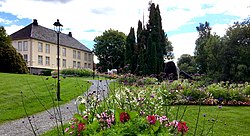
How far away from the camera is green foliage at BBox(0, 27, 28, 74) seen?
64.4 feet

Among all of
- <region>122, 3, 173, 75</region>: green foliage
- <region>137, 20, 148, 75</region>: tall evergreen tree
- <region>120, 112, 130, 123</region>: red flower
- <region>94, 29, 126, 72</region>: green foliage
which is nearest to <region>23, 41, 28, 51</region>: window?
<region>94, 29, 126, 72</region>: green foliage

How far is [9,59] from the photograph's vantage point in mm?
20031

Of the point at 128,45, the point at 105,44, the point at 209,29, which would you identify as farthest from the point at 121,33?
the point at 128,45

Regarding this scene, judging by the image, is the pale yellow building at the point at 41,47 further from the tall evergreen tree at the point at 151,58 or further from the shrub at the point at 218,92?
the shrub at the point at 218,92

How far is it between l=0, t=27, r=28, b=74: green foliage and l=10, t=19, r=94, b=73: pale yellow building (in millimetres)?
17589

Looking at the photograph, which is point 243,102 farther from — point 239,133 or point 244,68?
point 244,68

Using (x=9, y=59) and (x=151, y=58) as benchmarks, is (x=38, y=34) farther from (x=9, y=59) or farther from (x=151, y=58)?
(x=151, y=58)

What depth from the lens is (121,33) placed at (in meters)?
53.7

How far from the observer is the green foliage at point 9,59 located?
19.6m

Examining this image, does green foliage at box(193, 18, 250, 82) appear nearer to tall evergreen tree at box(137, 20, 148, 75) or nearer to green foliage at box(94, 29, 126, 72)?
tall evergreen tree at box(137, 20, 148, 75)

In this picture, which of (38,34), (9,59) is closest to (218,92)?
(9,59)

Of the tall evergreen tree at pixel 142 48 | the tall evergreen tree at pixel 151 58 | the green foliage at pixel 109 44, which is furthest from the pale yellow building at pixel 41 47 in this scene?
the tall evergreen tree at pixel 151 58

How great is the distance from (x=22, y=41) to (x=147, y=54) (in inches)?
905

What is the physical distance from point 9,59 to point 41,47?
2121 centimetres
